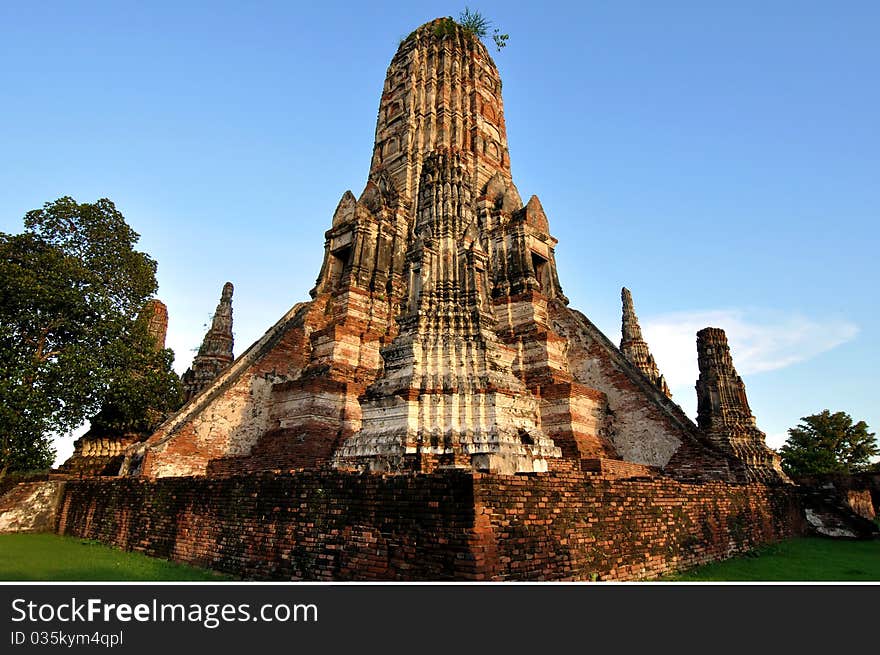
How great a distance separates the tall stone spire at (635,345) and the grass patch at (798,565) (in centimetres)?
1467

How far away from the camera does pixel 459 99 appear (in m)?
22.8

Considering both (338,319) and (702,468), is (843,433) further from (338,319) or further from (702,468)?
(338,319)

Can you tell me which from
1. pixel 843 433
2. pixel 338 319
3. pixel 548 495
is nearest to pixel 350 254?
pixel 338 319

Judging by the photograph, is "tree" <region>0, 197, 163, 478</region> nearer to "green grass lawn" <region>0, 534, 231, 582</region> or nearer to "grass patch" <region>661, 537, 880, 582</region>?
"green grass lawn" <region>0, 534, 231, 582</region>

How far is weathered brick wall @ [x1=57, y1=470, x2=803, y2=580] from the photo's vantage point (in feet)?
18.0

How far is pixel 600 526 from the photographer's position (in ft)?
22.0

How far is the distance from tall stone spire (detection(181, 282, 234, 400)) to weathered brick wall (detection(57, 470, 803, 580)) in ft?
39.4

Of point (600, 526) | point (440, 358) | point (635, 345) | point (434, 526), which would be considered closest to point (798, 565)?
point (600, 526)

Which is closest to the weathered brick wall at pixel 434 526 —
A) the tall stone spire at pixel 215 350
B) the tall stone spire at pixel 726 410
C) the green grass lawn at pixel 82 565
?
the green grass lawn at pixel 82 565

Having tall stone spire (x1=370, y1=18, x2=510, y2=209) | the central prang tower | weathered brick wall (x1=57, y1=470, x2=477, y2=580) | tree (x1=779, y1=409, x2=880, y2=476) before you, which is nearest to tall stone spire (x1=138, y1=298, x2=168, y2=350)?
the central prang tower

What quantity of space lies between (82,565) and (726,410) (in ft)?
62.8

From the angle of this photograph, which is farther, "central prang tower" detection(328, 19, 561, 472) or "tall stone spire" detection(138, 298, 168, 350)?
"tall stone spire" detection(138, 298, 168, 350)
